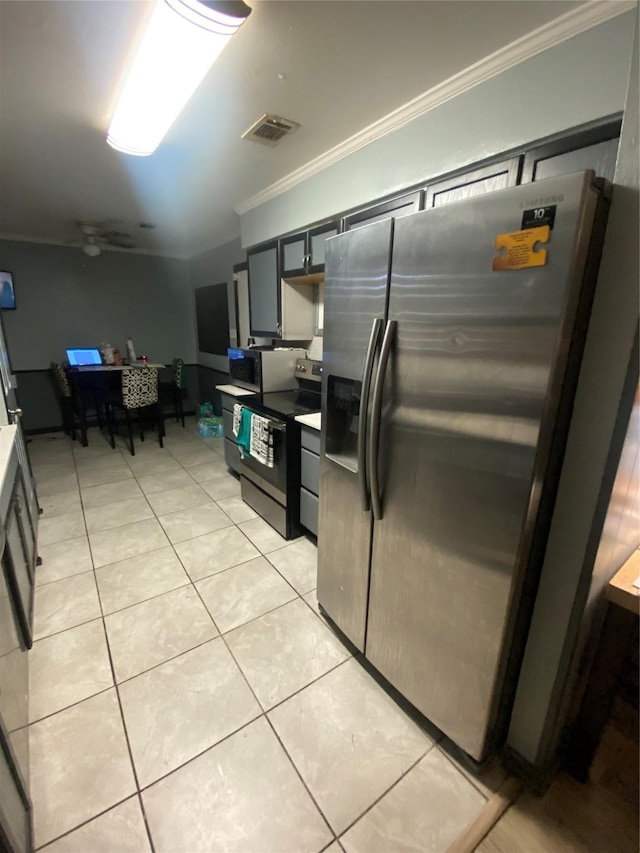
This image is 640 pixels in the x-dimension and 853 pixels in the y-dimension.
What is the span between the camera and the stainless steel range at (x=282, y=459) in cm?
236

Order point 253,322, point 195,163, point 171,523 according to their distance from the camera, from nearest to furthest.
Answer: point 195,163 < point 171,523 < point 253,322

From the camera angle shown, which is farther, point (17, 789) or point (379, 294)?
point (379, 294)

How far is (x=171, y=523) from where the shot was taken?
9.05 ft

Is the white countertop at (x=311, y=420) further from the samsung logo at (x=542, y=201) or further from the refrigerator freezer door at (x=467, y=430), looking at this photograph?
the samsung logo at (x=542, y=201)

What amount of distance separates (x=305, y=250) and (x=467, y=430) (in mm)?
2072

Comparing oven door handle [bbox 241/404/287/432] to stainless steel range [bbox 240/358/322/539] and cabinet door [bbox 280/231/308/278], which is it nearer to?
stainless steel range [bbox 240/358/322/539]

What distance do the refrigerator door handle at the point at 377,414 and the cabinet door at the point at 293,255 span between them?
1660 mm

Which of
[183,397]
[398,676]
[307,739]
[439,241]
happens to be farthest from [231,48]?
[183,397]

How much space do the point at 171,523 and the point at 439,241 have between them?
103 inches

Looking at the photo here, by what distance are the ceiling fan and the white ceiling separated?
1097mm

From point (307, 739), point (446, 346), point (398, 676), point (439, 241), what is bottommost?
point (307, 739)

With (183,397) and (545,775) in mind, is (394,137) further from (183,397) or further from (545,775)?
(183,397)

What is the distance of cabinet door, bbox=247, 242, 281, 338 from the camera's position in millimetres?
2953

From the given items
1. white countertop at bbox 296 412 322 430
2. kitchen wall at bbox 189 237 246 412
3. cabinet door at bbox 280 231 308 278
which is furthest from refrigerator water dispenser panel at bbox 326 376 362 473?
kitchen wall at bbox 189 237 246 412
